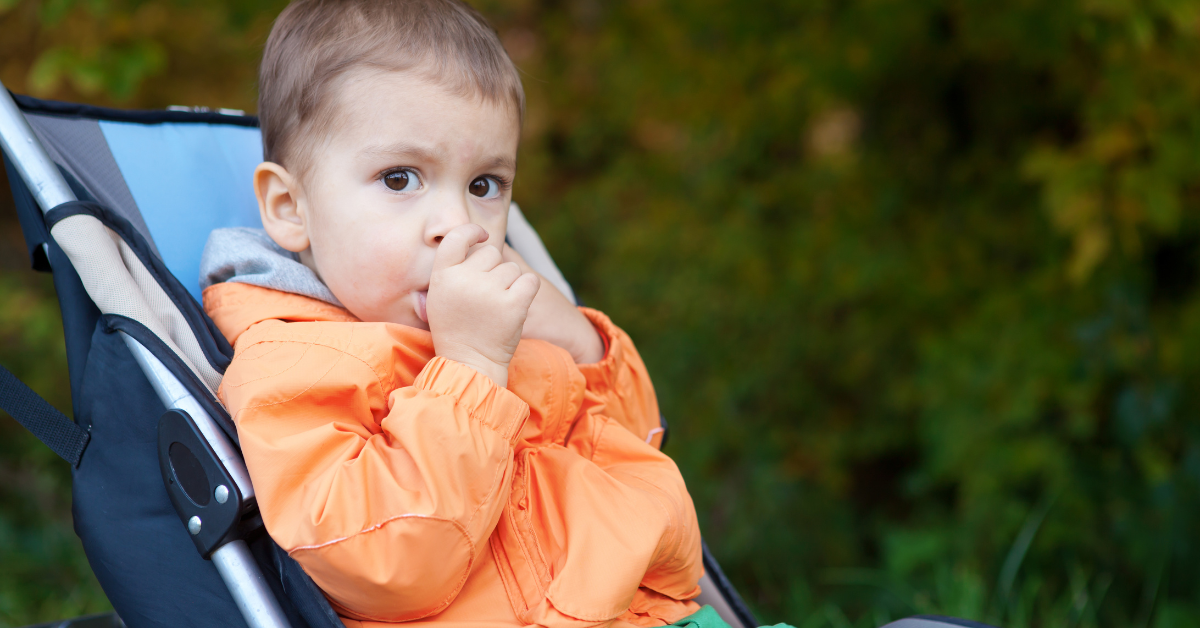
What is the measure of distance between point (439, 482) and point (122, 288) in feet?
2.22

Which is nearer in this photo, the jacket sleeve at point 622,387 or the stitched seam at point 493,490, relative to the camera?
Result: the stitched seam at point 493,490

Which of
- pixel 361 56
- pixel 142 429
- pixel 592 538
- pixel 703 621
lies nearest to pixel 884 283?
pixel 703 621

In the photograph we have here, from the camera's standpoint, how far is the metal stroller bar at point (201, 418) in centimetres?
124

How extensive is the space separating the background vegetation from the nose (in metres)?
1.67

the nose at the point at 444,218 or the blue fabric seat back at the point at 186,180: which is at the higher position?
the nose at the point at 444,218

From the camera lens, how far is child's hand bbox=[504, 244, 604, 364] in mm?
1788

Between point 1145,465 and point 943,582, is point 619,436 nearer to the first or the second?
point 943,582

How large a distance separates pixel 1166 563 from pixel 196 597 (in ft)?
9.29

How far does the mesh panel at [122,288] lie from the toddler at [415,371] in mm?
87

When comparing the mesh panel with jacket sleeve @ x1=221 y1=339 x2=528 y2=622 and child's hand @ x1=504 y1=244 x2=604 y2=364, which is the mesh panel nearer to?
jacket sleeve @ x1=221 y1=339 x2=528 y2=622

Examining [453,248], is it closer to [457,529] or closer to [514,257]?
[457,529]

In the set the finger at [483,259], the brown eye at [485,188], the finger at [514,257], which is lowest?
the finger at [514,257]

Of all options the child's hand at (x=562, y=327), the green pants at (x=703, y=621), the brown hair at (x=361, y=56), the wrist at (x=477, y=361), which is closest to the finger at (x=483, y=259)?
the wrist at (x=477, y=361)

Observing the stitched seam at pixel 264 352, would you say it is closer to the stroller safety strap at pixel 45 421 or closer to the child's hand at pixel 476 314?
the child's hand at pixel 476 314
